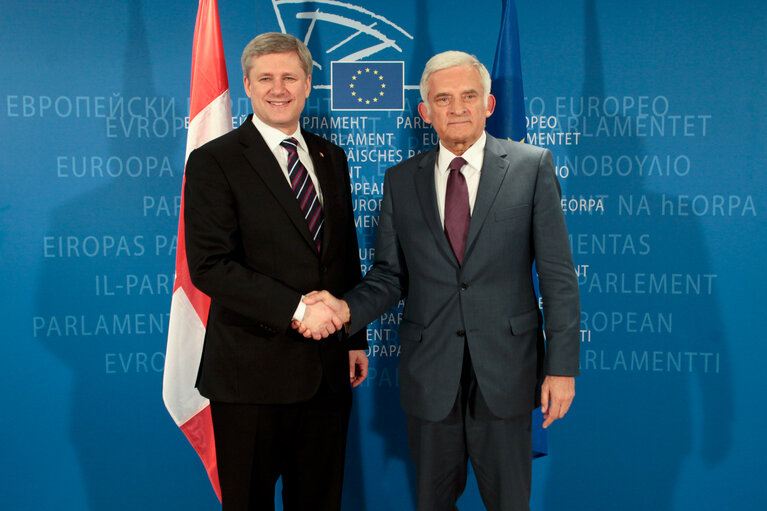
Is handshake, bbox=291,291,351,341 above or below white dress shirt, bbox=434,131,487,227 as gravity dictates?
below

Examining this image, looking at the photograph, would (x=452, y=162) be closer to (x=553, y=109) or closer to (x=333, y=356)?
(x=333, y=356)

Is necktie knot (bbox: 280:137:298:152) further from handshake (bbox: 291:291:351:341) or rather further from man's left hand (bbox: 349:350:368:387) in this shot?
man's left hand (bbox: 349:350:368:387)

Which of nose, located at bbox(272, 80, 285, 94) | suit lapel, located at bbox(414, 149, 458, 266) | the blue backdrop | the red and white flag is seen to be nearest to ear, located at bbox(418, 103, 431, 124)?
suit lapel, located at bbox(414, 149, 458, 266)

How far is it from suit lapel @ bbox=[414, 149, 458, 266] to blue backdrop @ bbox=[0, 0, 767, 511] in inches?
27.3

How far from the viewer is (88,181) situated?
249cm

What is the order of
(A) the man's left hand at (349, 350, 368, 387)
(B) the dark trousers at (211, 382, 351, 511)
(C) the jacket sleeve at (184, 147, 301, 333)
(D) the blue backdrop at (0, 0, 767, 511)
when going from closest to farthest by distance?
(C) the jacket sleeve at (184, 147, 301, 333)
(B) the dark trousers at (211, 382, 351, 511)
(A) the man's left hand at (349, 350, 368, 387)
(D) the blue backdrop at (0, 0, 767, 511)

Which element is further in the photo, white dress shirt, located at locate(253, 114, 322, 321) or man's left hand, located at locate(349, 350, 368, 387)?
man's left hand, located at locate(349, 350, 368, 387)

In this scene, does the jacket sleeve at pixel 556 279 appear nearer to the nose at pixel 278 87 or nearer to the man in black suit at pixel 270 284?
the man in black suit at pixel 270 284

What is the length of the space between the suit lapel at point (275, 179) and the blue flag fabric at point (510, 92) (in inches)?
40.6

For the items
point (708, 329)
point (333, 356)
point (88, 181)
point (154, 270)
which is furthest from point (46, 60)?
point (708, 329)

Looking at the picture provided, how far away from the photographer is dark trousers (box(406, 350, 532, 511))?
1.73 metres

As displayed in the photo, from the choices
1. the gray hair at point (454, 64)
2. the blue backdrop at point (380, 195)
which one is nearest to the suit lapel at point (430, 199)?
the gray hair at point (454, 64)

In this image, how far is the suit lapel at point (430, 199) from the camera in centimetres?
171

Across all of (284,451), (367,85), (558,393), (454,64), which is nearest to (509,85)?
(454,64)
